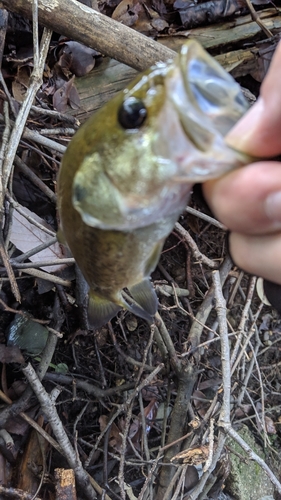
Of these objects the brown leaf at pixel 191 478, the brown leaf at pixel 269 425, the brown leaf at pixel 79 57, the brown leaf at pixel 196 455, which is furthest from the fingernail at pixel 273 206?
the brown leaf at pixel 269 425

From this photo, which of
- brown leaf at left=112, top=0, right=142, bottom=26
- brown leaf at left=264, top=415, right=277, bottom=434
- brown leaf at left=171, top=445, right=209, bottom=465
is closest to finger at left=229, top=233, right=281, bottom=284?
brown leaf at left=171, top=445, right=209, bottom=465

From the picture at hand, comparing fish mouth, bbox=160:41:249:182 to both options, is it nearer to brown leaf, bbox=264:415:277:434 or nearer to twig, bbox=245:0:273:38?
twig, bbox=245:0:273:38

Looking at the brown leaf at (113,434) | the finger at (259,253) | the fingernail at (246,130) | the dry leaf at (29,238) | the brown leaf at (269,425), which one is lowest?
the brown leaf at (269,425)

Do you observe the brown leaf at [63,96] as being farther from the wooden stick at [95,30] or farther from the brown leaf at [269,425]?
the brown leaf at [269,425]

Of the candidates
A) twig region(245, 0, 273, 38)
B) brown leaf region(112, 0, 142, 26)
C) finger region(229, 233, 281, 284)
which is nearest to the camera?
finger region(229, 233, 281, 284)

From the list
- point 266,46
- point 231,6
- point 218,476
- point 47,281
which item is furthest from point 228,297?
point 231,6

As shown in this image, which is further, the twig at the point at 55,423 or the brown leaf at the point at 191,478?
the brown leaf at the point at 191,478

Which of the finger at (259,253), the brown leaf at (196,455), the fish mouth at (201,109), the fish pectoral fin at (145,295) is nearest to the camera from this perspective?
the fish mouth at (201,109)

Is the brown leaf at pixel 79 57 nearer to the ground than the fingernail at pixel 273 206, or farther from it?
nearer to the ground

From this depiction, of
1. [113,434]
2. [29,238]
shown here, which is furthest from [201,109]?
[113,434]
